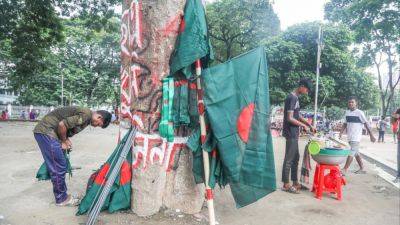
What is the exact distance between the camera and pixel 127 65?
4.97 meters

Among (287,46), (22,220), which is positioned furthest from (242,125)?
(287,46)

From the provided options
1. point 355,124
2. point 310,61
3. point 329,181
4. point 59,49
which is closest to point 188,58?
point 329,181

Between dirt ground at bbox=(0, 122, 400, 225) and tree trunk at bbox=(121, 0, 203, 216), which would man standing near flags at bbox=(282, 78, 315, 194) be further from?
tree trunk at bbox=(121, 0, 203, 216)

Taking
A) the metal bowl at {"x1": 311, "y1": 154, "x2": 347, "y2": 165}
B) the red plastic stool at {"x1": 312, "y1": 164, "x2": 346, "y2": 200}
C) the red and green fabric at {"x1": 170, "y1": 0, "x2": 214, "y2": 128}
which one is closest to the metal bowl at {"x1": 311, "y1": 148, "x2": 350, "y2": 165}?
the metal bowl at {"x1": 311, "y1": 154, "x2": 347, "y2": 165}

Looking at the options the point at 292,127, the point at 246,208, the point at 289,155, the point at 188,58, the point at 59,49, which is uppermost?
the point at 59,49

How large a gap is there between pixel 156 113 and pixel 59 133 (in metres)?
1.44

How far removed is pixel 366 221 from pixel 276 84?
22906 mm

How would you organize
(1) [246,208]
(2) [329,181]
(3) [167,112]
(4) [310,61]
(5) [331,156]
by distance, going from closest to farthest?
(3) [167,112], (1) [246,208], (5) [331,156], (2) [329,181], (4) [310,61]

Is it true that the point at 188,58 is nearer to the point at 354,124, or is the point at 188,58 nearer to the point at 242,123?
the point at 242,123

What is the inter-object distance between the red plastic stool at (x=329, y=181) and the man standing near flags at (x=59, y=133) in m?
3.45

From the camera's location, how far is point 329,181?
6156mm

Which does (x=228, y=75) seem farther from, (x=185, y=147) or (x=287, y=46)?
(x=287, y=46)

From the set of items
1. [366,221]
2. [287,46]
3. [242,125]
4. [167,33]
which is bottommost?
[366,221]

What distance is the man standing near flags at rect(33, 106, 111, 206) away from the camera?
4.93 meters
